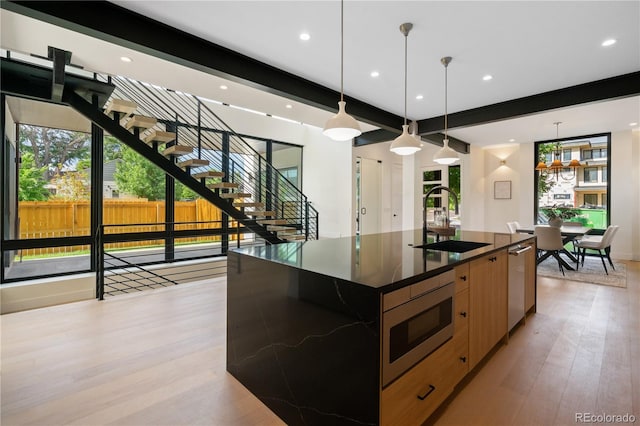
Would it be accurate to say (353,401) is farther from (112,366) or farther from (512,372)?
(112,366)

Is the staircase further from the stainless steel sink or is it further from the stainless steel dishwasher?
the stainless steel dishwasher

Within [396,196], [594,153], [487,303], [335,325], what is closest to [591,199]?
[594,153]

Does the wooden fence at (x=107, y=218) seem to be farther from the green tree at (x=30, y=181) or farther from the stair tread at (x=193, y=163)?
the stair tread at (x=193, y=163)

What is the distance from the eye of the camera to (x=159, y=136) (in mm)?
3887

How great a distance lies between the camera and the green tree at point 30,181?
3.89 meters

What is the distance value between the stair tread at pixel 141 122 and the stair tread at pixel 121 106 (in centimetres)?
10

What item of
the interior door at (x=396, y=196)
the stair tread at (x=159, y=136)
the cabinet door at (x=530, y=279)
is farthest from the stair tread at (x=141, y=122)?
the interior door at (x=396, y=196)

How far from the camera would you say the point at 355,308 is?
4.12ft

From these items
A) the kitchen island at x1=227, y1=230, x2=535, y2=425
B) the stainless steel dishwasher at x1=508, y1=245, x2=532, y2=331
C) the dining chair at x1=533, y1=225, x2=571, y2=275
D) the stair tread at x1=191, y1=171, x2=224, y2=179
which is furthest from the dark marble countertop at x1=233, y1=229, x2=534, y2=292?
the dining chair at x1=533, y1=225, x2=571, y2=275

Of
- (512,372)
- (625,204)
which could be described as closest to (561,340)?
(512,372)

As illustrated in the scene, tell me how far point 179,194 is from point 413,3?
464cm

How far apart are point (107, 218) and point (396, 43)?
15.1 ft

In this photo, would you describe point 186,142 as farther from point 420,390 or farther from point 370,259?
point 420,390

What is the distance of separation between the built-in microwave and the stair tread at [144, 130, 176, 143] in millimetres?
3704
